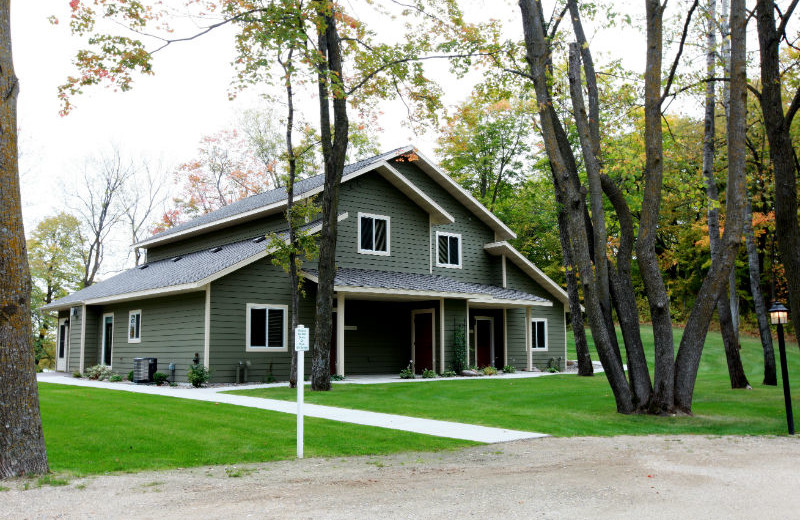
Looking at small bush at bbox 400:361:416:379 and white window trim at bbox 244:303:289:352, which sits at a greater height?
white window trim at bbox 244:303:289:352

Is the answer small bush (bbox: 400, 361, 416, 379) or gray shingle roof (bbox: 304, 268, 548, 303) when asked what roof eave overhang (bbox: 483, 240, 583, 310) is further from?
small bush (bbox: 400, 361, 416, 379)

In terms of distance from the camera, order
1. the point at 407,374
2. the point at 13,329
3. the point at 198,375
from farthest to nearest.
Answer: the point at 407,374, the point at 198,375, the point at 13,329

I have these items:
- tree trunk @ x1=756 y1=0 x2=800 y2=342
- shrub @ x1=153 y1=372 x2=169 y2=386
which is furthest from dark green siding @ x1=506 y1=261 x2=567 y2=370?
tree trunk @ x1=756 y1=0 x2=800 y2=342

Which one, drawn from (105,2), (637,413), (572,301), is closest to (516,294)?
(572,301)

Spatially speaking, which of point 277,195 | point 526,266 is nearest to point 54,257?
point 277,195

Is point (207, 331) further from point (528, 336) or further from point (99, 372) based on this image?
point (528, 336)

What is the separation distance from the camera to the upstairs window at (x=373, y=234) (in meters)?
22.4

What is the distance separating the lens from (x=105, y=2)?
11.8m

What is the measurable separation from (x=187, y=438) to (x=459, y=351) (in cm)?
1459

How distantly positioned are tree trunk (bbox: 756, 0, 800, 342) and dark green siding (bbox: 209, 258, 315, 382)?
13.1 m

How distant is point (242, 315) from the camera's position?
18.9 meters

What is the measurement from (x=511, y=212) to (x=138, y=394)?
85.1ft

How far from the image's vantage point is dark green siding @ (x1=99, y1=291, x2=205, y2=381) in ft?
Answer: 61.1

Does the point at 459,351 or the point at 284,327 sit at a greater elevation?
the point at 284,327
